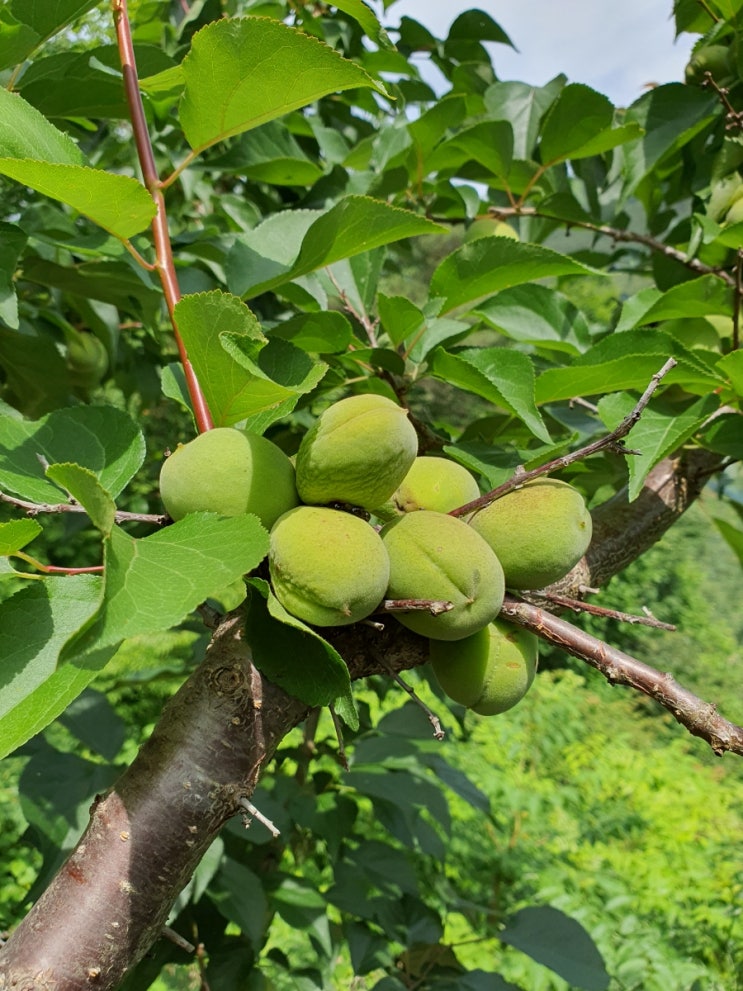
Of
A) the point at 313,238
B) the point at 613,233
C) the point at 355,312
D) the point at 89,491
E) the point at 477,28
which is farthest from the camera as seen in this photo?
the point at 477,28

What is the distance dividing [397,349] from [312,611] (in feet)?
1.34

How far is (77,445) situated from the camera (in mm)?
633

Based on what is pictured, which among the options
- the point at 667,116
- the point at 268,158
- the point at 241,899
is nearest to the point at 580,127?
the point at 667,116

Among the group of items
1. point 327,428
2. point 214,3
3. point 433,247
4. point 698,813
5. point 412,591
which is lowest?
point 433,247

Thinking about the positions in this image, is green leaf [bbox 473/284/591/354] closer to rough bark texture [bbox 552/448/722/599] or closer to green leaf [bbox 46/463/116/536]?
rough bark texture [bbox 552/448/722/599]

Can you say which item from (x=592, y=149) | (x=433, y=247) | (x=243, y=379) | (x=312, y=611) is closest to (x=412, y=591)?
(x=312, y=611)

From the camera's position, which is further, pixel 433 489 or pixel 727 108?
pixel 727 108

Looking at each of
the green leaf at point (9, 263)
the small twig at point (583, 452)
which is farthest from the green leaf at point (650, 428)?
the green leaf at point (9, 263)

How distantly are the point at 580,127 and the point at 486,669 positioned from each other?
832 millimetres

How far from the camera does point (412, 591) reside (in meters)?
0.54

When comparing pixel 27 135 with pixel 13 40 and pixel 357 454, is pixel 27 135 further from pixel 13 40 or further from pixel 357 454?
pixel 357 454

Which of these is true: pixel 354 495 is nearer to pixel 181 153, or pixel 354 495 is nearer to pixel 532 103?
pixel 532 103

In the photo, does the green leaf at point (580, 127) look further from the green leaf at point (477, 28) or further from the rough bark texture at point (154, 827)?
the rough bark texture at point (154, 827)

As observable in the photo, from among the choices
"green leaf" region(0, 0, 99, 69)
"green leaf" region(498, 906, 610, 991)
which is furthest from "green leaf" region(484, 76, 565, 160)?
"green leaf" region(498, 906, 610, 991)
